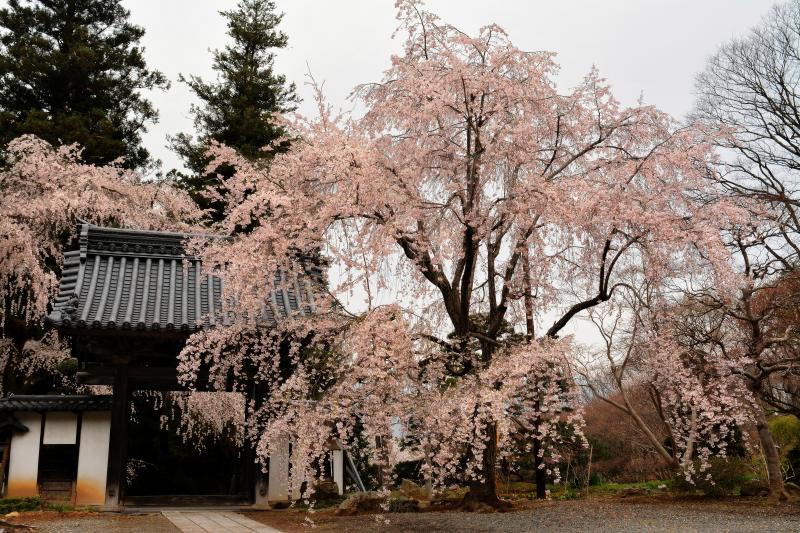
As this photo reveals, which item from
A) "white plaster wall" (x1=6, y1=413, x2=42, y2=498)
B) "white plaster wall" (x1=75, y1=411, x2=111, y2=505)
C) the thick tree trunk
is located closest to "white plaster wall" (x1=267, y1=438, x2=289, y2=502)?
"white plaster wall" (x1=75, y1=411, x2=111, y2=505)

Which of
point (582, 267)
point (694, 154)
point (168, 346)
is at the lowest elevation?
point (168, 346)

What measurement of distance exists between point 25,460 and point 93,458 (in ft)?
3.72

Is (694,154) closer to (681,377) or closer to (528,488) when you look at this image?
(681,377)

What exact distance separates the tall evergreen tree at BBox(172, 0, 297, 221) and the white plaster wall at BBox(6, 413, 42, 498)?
40.4ft

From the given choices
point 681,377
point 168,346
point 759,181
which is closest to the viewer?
point 681,377

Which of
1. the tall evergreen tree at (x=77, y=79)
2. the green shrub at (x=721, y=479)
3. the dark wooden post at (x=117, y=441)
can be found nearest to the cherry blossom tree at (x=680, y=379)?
the green shrub at (x=721, y=479)

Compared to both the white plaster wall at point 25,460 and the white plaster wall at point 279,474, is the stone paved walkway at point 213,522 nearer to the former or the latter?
the white plaster wall at point 279,474

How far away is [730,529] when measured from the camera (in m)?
8.37

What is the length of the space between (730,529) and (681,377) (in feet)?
6.28

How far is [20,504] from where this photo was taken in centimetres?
1005

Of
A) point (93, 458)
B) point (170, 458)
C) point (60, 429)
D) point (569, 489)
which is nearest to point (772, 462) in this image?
point (569, 489)

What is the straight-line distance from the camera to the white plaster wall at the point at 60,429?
1093 centimetres

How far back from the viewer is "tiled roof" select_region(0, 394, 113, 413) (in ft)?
35.4

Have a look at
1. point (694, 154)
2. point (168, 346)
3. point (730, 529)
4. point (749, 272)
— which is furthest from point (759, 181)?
point (168, 346)
